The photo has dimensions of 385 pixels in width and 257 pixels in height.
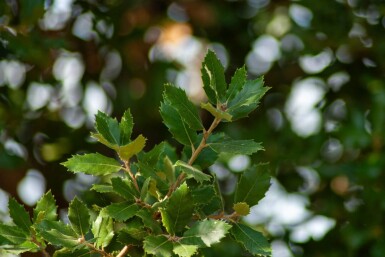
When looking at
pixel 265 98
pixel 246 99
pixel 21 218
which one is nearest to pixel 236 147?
pixel 246 99

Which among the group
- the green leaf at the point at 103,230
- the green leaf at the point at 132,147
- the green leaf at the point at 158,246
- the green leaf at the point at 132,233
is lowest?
the green leaf at the point at 103,230

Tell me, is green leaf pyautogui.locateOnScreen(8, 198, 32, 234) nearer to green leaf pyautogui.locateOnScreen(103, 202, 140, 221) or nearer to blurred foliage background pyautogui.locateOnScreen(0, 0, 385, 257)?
green leaf pyautogui.locateOnScreen(103, 202, 140, 221)

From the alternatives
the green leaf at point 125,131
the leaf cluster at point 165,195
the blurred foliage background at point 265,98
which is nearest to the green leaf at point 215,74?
the leaf cluster at point 165,195

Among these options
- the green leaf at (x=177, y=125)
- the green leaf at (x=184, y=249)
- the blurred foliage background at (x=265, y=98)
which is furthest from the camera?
the blurred foliage background at (x=265, y=98)

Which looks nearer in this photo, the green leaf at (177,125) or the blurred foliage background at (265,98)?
the green leaf at (177,125)

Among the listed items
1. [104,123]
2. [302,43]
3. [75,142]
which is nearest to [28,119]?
[75,142]

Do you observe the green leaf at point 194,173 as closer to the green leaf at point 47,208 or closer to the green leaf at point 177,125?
the green leaf at point 177,125

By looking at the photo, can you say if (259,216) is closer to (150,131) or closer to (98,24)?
(150,131)
